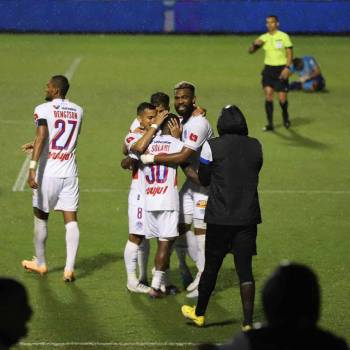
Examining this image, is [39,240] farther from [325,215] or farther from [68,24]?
[68,24]

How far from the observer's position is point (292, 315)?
5352 mm

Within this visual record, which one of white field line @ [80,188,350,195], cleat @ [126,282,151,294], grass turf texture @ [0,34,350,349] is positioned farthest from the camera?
white field line @ [80,188,350,195]

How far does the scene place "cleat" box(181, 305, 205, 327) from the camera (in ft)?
35.7

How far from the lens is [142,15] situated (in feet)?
134

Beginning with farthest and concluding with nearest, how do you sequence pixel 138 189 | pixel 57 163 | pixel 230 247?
pixel 57 163 → pixel 138 189 → pixel 230 247

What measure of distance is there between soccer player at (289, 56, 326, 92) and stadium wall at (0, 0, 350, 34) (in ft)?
42.8

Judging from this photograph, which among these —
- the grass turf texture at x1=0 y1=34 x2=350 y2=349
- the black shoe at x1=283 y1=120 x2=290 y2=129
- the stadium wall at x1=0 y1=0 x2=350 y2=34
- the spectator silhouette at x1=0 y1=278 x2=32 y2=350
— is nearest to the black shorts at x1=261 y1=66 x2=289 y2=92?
the black shoe at x1=283 y1=120 x2=290 y2=129

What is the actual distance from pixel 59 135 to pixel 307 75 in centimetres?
1628

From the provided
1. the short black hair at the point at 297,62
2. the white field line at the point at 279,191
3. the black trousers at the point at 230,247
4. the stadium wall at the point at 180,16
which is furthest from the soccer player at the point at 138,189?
the stadium wall at the point at 180,16

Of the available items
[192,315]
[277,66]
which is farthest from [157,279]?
[277,66]

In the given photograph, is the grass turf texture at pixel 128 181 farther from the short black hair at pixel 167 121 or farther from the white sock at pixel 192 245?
the short black hair at pixel 167 121

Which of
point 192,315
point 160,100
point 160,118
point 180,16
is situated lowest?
point 180,16

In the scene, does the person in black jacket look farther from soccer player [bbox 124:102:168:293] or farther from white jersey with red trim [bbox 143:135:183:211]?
soccer player [bbox 124:102:168:293]

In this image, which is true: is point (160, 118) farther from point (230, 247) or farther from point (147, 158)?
point (230, 247)
